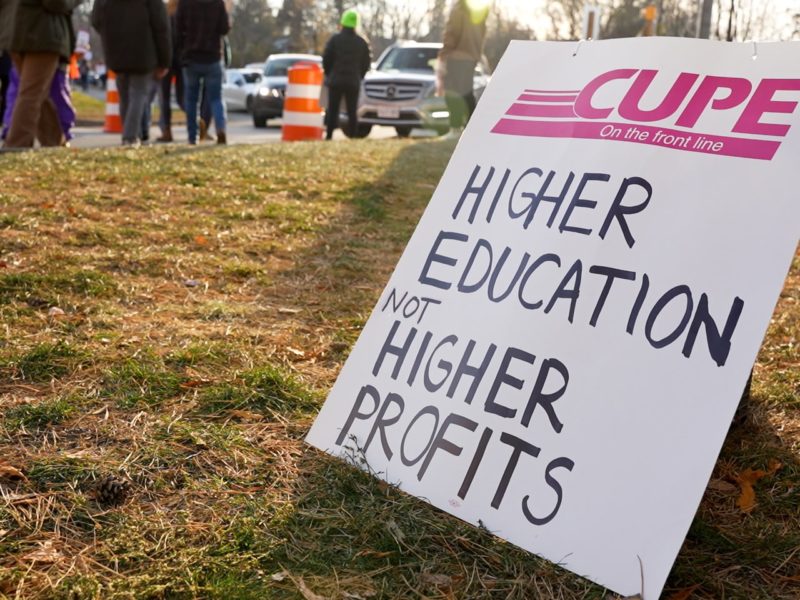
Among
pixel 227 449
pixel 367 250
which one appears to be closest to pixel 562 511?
pixel 227 449

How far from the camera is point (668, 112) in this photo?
248 cm

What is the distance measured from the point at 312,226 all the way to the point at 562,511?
3.92 m

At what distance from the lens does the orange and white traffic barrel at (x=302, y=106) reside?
13.8 metres

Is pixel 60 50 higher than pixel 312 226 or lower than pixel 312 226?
higher

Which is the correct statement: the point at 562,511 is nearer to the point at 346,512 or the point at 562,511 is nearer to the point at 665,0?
the point at 346,512

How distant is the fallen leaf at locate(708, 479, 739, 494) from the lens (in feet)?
8.57

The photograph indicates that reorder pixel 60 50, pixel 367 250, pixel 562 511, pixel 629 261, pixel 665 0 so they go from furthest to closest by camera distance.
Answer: pixel 665 0
pixel 60 50
pixel 367 250
pixel 629 261
pixel 562 511

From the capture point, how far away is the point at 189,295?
4297 mm

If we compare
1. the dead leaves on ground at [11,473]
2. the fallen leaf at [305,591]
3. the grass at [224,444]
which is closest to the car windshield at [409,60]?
the grass at [224,444]

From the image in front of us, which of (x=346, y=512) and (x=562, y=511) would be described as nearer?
(x=562, y=511)

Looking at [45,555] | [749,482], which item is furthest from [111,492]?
[749,482]

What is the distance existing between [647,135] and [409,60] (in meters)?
15.3

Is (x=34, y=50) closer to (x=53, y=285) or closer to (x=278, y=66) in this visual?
(x=53, y=285)

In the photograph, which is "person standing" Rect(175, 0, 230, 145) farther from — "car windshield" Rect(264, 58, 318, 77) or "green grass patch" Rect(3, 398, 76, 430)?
"car windshield" Rect(264, 58, 318, 77)
